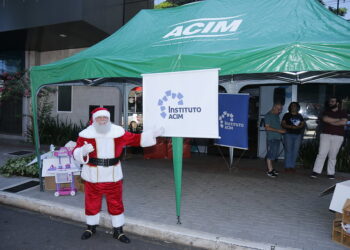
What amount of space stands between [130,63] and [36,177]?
4017 mm

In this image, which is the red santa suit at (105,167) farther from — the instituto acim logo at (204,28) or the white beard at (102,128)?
the instituto acim logo at (204,28)

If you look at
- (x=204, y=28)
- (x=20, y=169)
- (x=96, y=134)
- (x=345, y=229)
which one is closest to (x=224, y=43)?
(x=204, y=28)

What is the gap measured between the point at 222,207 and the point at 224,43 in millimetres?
2654

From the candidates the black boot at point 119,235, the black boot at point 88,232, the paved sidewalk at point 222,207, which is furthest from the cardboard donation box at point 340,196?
the black boot at point 88,232

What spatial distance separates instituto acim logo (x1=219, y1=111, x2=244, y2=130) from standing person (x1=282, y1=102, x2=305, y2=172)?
1336 mm

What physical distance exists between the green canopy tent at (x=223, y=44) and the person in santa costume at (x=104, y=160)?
73 cm

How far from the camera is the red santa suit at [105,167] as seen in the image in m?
3.96

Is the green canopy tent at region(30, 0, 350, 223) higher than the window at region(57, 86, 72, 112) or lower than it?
higher

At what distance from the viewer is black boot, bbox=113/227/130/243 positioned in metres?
4.00

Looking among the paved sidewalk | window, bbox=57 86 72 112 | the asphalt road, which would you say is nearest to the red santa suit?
the asphalt road

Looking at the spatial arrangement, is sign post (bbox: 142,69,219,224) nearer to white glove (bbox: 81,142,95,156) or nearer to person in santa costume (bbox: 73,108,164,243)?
person in santa costume (bbox: 73,108,164,243)

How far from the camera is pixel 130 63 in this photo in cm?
453

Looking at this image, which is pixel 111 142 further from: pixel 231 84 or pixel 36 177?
pixel 231 84

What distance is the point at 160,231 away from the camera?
409 cm
